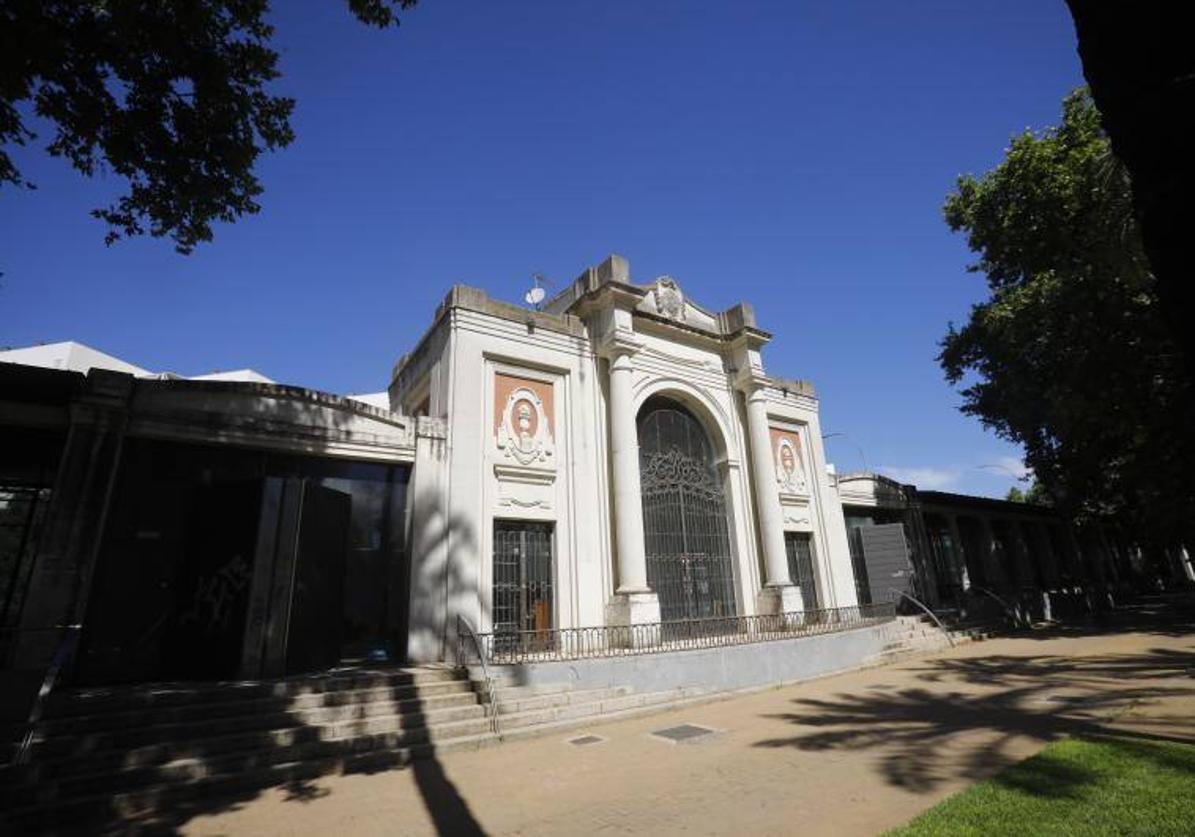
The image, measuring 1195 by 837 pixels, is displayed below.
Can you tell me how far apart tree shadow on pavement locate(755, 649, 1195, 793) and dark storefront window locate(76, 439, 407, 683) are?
26.0ft

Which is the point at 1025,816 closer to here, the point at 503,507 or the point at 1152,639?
the point at 503,507

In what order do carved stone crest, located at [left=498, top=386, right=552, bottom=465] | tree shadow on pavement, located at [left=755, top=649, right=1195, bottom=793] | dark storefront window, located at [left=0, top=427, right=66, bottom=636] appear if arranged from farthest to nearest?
carved stone crest, located at [left=498, top=386, right=552, bottom=465], dark storefront window, located at [left=0, top=427, right=66, bottom=636], tree shadow on pavement, located at [left=755, top=649, right=1195, bottom=793]

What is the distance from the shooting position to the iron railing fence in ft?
37.1

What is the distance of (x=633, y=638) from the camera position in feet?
40.4

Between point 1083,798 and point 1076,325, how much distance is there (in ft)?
49.9

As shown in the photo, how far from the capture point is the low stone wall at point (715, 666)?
1048 cm

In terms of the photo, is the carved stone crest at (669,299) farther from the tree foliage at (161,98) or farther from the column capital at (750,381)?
the tree foliage at (161,98)

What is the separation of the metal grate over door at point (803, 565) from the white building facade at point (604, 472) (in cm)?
6

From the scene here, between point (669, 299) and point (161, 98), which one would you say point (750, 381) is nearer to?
point (669, 299)

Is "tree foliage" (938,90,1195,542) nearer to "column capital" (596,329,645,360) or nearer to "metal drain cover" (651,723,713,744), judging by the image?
"column capital" (596,329,645,360)

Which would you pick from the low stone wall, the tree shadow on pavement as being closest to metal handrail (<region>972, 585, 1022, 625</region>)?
the tree shadow on pavement

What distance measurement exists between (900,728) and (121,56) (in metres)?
13.3

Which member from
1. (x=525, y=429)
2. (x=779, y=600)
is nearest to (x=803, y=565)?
(x=779, y=600)

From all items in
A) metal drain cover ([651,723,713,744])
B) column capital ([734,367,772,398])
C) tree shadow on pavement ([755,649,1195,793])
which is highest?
column capital ([734,367,772,398])
